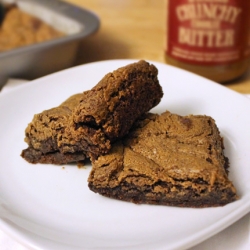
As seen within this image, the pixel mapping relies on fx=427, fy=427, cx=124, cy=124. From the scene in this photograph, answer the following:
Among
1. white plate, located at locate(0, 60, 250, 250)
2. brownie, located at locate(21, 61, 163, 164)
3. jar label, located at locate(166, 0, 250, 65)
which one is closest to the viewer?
white plate, located at locate(0, 60, 250, 250)

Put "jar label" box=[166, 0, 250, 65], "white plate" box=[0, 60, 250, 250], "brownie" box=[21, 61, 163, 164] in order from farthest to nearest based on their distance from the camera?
"jar label" box=[166, 0, 250, 65] → "brownie" box=[21, 61, 163, 164] → "white plate" box=[0, 60, 250, 250]

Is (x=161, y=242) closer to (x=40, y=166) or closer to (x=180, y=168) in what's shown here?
(x=180, y=168)

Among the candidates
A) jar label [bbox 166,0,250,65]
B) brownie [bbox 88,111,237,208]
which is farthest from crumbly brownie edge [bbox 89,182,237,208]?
jar label [bbox 166,0,250,65]

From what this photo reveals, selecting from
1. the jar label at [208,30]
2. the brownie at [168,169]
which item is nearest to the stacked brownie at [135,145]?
the brownie at [168,169]

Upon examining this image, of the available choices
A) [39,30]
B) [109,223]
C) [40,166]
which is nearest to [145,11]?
[39,30]

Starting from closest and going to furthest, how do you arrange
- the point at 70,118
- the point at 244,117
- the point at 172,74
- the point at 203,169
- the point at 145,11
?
1. the point at 203,169
2. the point at 70,118
3. the point at 244,117
4. the point at 172,74
5. the point at 145,11

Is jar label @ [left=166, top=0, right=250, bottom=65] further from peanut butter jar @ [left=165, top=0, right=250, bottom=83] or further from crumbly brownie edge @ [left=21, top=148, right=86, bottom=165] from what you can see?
crumbly brownie edge @ [left=21, top=148, right=86, bottom=165]
